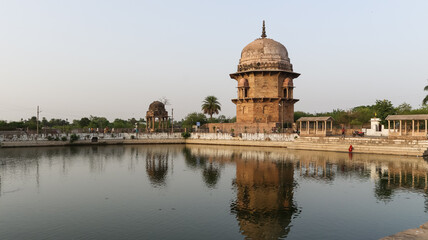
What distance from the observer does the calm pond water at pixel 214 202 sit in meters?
9.74

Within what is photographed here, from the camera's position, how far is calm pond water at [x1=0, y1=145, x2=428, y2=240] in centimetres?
974

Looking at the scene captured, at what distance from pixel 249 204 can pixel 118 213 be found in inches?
211

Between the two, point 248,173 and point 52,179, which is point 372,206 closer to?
point 248,173

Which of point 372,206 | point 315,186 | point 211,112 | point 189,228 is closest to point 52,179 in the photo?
point 189,228

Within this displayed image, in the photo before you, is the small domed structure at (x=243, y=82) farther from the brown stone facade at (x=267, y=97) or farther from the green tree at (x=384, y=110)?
the green tree at (x=384, y=110)

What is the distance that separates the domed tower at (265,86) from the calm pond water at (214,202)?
83.0 ft

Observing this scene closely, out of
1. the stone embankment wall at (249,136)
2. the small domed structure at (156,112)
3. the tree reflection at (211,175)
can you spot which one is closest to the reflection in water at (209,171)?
the tree reflection at (211,175)

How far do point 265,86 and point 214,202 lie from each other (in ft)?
120

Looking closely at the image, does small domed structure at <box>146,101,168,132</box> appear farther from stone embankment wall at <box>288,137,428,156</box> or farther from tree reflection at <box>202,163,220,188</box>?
tree reflection at <box>202,163,220,188</box>

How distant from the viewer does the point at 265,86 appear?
4744 centimetres

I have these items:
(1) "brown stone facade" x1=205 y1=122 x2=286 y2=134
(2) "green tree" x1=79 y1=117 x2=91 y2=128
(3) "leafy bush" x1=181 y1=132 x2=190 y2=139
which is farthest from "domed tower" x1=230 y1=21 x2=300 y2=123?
(2) "green tree" x1=79 y1=117 x2=91 y2=128

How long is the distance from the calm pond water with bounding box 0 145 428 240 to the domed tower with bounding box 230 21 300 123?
25299 millimetres

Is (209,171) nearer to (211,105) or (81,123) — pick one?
(211,105)

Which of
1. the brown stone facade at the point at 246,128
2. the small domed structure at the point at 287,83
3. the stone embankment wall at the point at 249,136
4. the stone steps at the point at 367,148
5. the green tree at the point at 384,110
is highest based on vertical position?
the small domed structure at the point at 287,83
